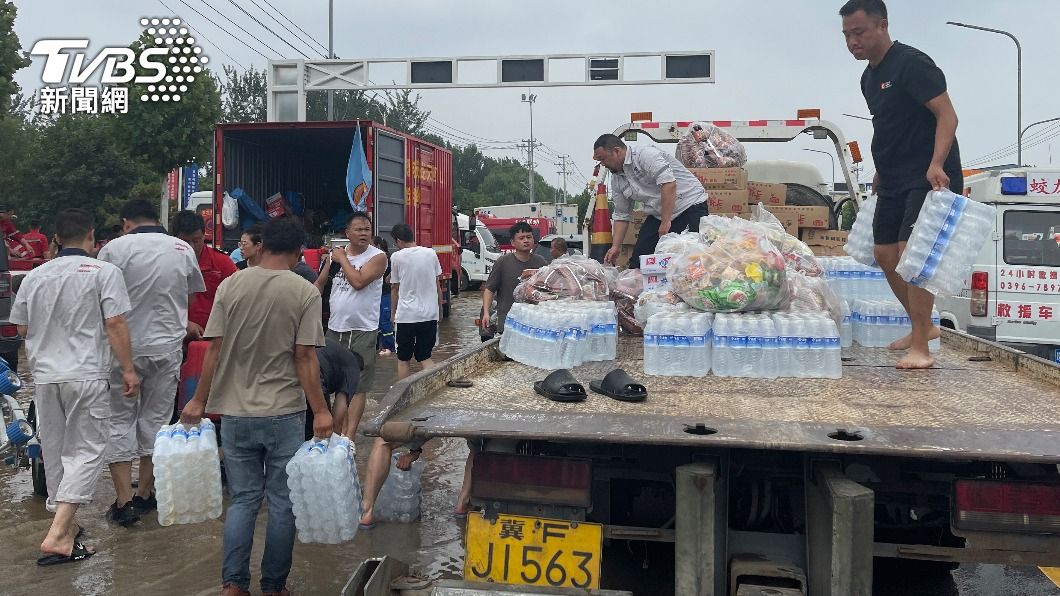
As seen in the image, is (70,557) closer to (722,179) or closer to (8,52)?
(722,179)

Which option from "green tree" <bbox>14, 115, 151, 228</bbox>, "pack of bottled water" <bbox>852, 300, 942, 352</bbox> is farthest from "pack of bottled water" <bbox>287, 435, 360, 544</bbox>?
"green tree" <bbox>14, 115, 151, 228</bbox>

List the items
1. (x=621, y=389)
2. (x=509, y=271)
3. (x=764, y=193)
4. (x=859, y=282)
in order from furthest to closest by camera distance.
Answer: (x=764, y=193) → (x=509, y=271) → (x=859, y=282) → (x=621, y=389)

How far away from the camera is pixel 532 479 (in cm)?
310

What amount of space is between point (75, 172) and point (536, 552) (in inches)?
1329

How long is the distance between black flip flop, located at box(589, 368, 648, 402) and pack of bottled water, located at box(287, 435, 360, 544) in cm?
111

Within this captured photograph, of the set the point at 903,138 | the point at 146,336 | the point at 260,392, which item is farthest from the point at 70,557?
the point at 903,138

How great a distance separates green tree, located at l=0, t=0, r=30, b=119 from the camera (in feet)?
64.7

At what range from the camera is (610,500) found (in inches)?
136

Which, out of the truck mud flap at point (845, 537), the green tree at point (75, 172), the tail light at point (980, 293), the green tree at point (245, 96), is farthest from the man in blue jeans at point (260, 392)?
the green tree at point (245, 96)

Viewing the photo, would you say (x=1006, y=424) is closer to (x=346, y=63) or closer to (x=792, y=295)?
(x=792, y=295)

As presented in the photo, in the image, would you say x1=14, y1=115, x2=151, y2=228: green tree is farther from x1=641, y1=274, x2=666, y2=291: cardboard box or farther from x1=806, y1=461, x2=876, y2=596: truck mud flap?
x1=806, y1=461, x2=876, y2=596: truck mud flap

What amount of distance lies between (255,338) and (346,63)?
20.8 meters

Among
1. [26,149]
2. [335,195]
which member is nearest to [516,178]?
[26,149]

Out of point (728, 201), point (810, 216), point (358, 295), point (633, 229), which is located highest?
point (728, 201)
